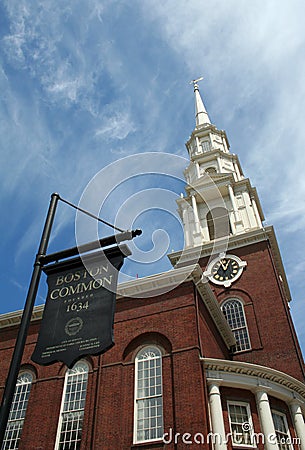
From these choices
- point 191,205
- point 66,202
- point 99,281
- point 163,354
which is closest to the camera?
point 99,281

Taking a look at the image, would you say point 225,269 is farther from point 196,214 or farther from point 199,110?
point 199,110

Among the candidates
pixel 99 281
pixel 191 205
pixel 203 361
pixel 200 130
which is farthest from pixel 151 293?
pixel 200 130

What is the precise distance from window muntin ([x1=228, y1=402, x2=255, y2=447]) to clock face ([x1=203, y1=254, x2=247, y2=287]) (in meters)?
12.3

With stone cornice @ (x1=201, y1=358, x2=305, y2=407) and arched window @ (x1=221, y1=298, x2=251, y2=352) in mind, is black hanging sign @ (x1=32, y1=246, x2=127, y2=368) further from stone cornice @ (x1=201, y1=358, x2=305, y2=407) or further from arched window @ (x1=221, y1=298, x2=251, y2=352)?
arched window @ (x1=221, y1=298, x2=251, y2=352)

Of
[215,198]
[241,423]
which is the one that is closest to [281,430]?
[241,423]

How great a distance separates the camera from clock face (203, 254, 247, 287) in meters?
27.5

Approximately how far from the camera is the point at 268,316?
79.8ft

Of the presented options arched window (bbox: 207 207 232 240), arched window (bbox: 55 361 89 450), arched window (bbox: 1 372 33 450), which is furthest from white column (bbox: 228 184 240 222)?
arched window (bbox: 1 372 33 450)

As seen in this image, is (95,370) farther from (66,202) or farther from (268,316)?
(268,316)

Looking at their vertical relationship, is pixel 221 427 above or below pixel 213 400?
below

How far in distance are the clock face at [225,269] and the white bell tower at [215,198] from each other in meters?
2.50

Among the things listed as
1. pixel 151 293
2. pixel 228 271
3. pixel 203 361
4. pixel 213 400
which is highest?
pixel 228 271

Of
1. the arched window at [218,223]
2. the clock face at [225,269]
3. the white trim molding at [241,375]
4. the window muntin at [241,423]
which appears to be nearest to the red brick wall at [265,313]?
the clock face at [225,269]

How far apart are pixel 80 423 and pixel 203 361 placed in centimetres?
537
